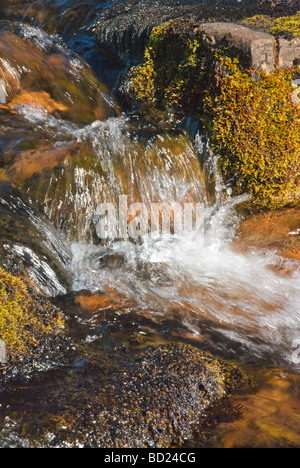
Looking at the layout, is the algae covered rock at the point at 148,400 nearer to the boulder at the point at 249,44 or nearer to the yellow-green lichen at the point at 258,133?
the yellow-green lichen at the point at 258,133

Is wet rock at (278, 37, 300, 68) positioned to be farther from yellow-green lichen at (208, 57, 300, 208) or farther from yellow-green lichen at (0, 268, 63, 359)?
yellow-green lichen at (0, 268, 63, 359)

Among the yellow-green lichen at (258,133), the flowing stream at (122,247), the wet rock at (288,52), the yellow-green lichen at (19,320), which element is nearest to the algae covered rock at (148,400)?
the flowing stream at (122,247)

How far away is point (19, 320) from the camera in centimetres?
310

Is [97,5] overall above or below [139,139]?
above

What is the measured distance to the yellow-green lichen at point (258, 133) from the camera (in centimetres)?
522

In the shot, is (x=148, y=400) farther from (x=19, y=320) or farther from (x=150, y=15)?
(x=150, y=15)

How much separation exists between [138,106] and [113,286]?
301cm

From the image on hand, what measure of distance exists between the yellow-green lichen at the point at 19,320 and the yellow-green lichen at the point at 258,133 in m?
3.00

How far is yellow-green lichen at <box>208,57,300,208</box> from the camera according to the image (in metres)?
5.22

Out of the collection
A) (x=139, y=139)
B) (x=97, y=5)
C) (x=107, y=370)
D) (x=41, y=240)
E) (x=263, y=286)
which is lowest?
(x=263, y=286)

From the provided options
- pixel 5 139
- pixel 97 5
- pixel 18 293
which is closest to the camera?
pixel 18 293

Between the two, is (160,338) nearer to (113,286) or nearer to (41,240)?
(113,286)

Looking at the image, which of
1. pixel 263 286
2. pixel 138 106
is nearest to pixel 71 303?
pixel 263 286

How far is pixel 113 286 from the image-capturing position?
13.8 feet
